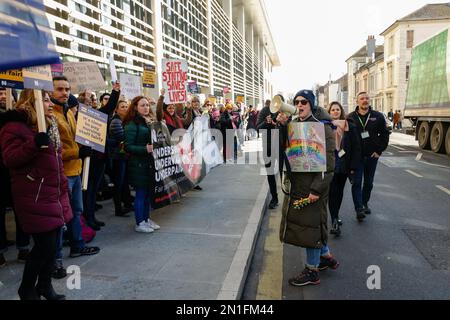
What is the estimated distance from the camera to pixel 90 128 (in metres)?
4.57

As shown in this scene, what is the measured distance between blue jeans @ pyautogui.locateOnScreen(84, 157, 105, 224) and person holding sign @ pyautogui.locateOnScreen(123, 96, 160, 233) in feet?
1.61

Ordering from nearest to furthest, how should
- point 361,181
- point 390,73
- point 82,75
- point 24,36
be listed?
point 24,36 < point 361,181 < point 82,75 < point 390,73

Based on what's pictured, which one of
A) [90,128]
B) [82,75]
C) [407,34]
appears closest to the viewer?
[90,128]

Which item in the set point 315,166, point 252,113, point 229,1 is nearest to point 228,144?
point 252,113

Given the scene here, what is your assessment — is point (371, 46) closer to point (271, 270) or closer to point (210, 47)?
point (210, 47)

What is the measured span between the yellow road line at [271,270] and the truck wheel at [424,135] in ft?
42.5

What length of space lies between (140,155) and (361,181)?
3.38m

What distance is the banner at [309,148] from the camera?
366cm

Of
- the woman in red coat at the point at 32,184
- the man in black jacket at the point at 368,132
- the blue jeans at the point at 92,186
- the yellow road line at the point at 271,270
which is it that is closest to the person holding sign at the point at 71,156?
the woman in red coat at the point at 32,184

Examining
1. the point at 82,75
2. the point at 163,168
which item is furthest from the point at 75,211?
the point at 82,75

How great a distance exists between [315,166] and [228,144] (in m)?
9.11

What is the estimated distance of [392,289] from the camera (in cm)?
372

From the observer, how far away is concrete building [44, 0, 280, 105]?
896 cm

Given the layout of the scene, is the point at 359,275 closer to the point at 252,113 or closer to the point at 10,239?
the point at 10,239
